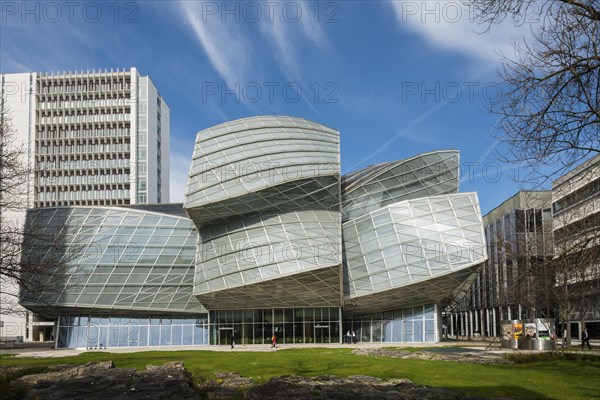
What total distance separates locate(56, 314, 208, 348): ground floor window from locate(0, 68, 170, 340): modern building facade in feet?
186

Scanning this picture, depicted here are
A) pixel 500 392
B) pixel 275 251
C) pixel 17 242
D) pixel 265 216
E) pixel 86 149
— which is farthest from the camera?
pixel 86 149

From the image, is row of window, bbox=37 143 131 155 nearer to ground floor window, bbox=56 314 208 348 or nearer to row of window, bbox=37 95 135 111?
row of window, bbox=37 95 135 111

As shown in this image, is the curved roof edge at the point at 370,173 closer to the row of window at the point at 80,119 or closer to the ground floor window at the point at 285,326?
the ground floor window at the point at 285,326

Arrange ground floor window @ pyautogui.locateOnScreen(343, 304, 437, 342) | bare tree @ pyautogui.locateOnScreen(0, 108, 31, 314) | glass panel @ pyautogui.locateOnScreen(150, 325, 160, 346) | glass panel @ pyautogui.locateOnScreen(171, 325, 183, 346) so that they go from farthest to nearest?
glass panel @ pyautogui.locateOnScreen(171, 325, 183, 346) → glass panel @ pyautogui.locateOnScreen(150, 325, 160, 346) → ground floor window @ pyautogui.locateOnScreen(343, 304, 437, 342) → bare tree @ pyautogui.locateOnScreen(0, 108, 31, 314)

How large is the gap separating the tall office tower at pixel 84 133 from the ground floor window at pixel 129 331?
5671 centimetres

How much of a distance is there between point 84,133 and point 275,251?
2985 inches

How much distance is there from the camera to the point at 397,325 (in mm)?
62031

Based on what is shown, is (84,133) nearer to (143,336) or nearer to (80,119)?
(80,119)

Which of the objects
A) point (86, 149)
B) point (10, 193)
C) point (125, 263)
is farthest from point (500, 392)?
point (86, 149)

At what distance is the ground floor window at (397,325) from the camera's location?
60256 mm

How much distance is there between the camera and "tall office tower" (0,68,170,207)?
11731 cm

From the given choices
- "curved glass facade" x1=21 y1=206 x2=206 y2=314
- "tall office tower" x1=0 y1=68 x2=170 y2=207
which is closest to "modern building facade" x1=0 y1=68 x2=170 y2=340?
"tall office tower" x1=0 y1=68 x2=170 y2=207

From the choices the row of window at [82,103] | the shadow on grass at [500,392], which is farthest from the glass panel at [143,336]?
the row of window at [82,103]

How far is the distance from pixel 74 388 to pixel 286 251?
134 ft
